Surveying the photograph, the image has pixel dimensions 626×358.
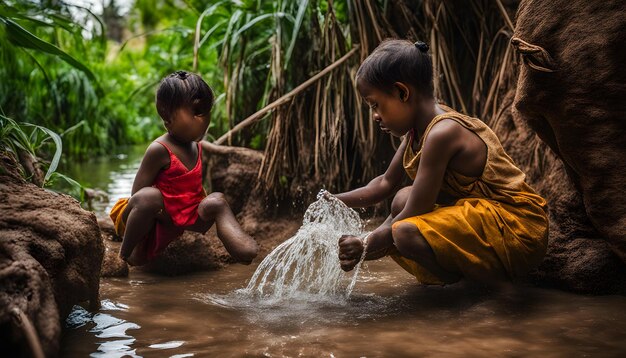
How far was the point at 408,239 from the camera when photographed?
222cm

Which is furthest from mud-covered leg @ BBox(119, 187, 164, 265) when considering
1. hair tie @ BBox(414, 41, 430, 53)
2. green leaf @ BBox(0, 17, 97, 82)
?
hair tie @ BBox(414, 41, 430, 53)

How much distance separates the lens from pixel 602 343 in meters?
1.80

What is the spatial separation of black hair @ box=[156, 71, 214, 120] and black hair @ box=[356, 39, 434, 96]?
2.70 ft

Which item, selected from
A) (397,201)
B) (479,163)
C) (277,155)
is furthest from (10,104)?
(479,163)

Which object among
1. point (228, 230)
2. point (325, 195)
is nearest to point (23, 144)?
point (228, 230)

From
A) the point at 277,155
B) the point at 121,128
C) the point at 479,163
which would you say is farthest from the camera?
the point at 121,128

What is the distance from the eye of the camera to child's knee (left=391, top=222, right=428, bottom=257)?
2209 mm

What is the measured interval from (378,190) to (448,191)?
372mm

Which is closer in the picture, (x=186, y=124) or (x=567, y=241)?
(x=567, y=241)

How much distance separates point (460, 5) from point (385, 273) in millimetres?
1734

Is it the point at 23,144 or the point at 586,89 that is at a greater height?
the point at 586,89

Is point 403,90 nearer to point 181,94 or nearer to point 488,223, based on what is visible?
point 488,223

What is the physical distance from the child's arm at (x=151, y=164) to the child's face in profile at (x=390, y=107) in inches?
37.6

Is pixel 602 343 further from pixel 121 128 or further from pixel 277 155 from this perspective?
pixel 121 128
